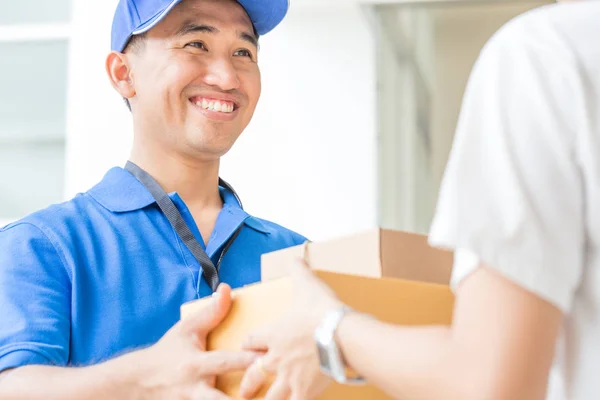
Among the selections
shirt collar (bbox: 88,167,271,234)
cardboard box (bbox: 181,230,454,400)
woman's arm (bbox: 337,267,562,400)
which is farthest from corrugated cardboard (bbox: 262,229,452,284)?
shirt collar (bbox: 88,167,271,234)

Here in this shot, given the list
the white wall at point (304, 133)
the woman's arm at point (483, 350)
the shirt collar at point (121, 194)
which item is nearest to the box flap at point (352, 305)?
the woman's arm at point (483, 350)

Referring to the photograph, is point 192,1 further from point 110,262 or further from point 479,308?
point 479,308

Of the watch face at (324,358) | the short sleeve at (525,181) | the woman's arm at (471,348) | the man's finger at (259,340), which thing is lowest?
the man's finger at (259,340)

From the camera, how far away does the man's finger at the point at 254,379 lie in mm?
1169

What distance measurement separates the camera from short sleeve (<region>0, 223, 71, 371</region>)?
1.43m

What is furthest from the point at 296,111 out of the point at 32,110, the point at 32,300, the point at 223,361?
the point at 223,361

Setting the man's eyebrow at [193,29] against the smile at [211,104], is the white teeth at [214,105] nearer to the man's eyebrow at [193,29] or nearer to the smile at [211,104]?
the smile at [211,104]

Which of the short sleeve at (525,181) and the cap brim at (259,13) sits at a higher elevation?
the cap brim at (259,13)

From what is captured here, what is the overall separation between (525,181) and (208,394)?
598 mm

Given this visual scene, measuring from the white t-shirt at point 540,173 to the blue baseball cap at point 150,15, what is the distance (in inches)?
39.0

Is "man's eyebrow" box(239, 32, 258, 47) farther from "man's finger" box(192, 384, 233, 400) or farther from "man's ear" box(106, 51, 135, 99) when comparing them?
"man's finger" box(192, 384, 233, 400)

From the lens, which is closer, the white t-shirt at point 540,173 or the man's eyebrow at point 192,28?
the white t-shirt at point 540,173

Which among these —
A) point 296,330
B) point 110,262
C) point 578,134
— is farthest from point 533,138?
point 110,262

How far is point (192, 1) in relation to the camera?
179 cm
